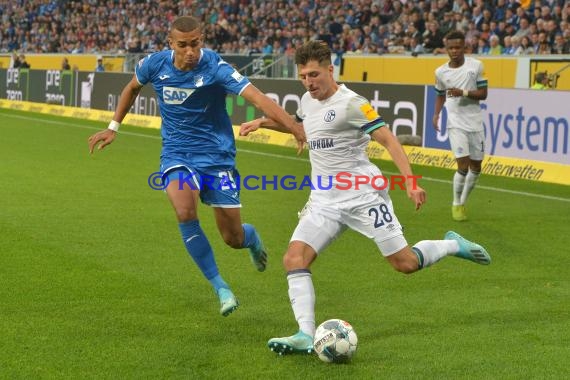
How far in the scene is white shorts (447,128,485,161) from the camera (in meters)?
12.4

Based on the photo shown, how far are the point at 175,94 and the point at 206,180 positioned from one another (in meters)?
0.68

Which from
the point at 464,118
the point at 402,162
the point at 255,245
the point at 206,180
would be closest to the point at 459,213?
the point at 464,118

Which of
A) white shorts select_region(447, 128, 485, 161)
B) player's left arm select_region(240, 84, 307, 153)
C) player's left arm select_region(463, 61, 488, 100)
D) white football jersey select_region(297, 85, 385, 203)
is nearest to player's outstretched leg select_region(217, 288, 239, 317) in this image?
white football jersey select_region(297, 85, 385, 203)

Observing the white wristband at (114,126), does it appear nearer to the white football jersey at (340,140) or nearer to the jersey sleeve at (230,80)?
the jersey sleeve at (230,80)

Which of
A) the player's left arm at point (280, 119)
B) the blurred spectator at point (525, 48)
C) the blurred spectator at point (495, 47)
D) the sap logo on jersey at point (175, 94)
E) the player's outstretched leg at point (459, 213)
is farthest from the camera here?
the blurred spectator at point (495, 47)

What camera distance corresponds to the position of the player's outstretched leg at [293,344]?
236 inches

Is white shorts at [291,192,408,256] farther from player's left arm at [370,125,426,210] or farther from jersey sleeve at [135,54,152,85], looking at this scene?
jersey sleeve at [135,54,152,85]

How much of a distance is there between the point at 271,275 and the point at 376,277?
92cm

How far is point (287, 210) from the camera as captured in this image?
43.1 feet

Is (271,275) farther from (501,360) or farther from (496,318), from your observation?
(501,360)

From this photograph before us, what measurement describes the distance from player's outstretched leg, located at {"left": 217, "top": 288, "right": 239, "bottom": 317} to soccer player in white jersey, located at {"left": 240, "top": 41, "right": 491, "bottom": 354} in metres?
0.71

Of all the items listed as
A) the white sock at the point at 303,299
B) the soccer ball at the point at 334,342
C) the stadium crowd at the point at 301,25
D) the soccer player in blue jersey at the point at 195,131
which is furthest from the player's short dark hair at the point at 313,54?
the stadium crowd at the point at 301,25

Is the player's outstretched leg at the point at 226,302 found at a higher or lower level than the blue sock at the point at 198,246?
lower

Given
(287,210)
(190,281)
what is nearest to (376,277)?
(190,281)
